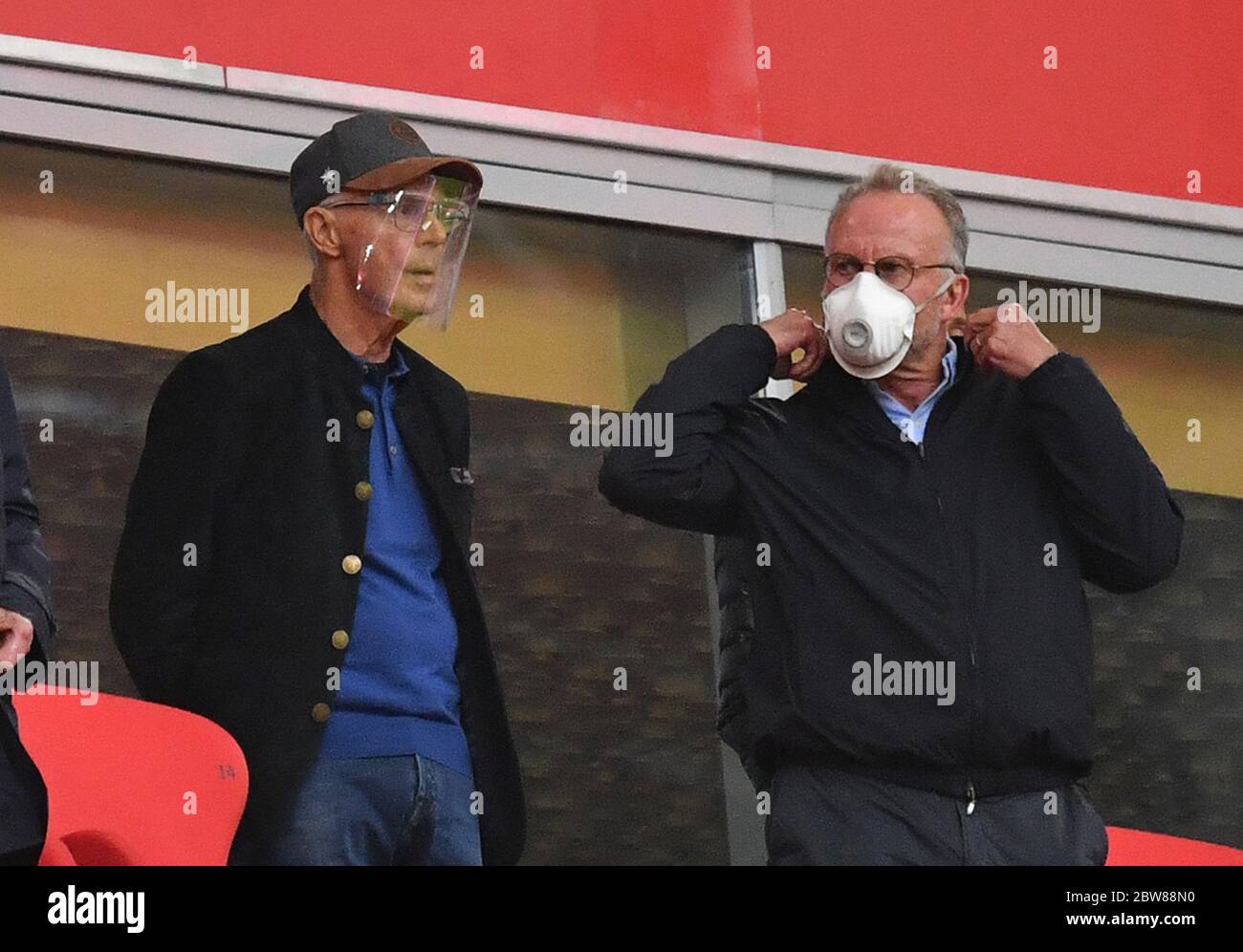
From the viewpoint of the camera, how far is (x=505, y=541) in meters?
4.16

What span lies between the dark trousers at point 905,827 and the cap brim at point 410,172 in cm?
97

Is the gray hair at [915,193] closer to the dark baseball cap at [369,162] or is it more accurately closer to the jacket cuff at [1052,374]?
the jacket cuff at [1052,374]

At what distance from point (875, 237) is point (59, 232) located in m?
1.38

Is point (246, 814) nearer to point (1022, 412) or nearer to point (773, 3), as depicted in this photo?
point (1022, 412)

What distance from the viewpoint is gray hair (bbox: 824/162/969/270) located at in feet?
11.5

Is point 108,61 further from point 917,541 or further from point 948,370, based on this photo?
point 917,541

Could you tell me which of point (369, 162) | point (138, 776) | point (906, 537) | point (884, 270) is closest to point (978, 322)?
point (884, 270)

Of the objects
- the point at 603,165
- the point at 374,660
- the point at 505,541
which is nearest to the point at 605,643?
the point at 505,541

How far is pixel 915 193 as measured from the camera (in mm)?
3527

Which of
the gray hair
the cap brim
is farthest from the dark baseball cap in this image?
the gray hair

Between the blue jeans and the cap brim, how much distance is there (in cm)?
84

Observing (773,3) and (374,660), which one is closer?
(374,660)

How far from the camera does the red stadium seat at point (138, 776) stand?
2.89 metres

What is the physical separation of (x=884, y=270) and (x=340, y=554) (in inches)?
37.0
